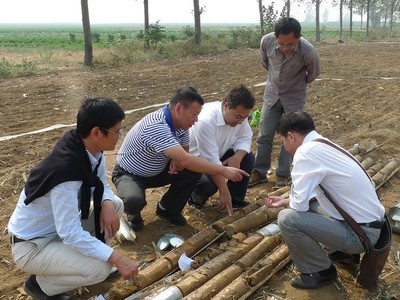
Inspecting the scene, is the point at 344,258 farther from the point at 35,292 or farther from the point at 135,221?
the point at 35,292

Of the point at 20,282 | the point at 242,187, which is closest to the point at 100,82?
the point at 242,187

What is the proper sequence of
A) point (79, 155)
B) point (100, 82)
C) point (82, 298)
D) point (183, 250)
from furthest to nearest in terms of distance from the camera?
point (100, 82)
point (183, 250)
point (82, 298)
point (79, 155)

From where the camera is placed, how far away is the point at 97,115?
8.42ft

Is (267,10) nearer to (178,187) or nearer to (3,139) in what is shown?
(3,139)

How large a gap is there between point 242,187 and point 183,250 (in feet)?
4.27

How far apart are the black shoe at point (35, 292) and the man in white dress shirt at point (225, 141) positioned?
1597mm

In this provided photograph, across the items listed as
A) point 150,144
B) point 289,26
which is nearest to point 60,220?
point 150,144

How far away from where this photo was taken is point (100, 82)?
480 inches

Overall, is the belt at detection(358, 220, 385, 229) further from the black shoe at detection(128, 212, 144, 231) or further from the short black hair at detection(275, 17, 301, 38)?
the short black hair at detection(275, 17, 301, 38)

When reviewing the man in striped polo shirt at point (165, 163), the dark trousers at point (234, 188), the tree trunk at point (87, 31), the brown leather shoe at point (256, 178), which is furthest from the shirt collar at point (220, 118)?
the tree trunk at point (87, 31)

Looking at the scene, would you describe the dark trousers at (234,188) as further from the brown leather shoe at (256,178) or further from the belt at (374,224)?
the belt at (374,224)

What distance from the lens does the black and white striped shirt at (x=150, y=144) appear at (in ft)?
11.7

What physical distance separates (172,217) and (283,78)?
2034 millimetres

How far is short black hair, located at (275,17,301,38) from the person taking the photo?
439 centimetres
